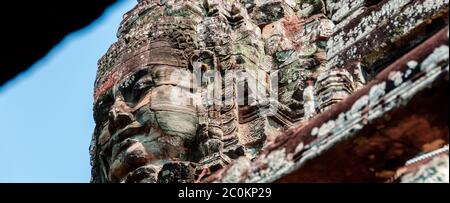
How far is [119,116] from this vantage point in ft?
38.1

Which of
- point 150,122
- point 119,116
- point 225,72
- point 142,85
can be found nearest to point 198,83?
point 225,72

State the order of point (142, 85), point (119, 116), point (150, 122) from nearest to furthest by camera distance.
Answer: point (150, 122)
point (119, 116)
point (142, 85)

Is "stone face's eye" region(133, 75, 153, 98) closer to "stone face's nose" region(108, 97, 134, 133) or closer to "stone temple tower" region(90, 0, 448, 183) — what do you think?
"stone temple tower" region(90, 0, 448, 183)

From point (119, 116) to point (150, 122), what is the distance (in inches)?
21.0

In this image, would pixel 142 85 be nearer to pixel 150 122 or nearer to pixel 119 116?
pixel 119 116

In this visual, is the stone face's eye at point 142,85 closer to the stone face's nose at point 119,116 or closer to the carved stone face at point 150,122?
the carved stone face at point 150,122

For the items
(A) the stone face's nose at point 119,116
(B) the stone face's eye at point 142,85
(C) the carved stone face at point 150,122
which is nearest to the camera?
(C) the carved stone face at point 150,122

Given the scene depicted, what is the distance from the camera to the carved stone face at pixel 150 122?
1120 centimetres

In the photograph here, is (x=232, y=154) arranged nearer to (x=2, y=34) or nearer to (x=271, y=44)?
(x=271, y=44)

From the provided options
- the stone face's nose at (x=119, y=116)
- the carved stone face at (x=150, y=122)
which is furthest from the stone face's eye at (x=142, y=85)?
the stone face's nose at (x=119, y=116)

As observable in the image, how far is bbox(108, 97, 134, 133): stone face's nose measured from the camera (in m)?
11.6

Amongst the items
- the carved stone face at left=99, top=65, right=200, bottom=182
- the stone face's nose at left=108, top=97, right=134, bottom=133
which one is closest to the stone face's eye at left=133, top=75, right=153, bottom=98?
the carved stone face at left=99, top=65, right=200, bottom=182

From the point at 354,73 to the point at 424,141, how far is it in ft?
12.3

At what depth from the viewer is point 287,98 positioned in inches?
476
